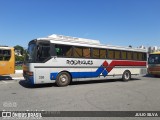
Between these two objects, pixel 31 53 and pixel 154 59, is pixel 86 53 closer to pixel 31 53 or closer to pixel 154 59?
pixel 31 53

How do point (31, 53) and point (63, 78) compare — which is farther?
point (63, 78)

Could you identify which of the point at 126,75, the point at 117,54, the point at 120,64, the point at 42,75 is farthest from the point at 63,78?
the point at 126,75

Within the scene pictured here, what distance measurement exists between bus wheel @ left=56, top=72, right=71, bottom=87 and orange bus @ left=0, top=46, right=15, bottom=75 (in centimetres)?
508

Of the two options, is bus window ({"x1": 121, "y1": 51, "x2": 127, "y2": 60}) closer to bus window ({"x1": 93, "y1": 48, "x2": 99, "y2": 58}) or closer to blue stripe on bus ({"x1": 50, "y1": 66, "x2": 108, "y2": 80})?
blue stripe on bus ({"x1": 50, "y1": 66, "x2": 108, "y2": 80})

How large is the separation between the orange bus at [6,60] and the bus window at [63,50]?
205 inches

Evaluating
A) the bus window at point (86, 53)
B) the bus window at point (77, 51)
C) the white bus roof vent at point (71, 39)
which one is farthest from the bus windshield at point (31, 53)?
the bus window at point (86, 53)

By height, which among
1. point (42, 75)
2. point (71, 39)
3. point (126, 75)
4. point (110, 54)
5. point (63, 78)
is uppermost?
point (71, 39)

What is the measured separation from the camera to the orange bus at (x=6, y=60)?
16797 mm

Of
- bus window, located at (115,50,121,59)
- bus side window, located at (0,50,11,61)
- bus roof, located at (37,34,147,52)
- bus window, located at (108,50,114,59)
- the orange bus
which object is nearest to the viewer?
bus roof, located at (37,34,147,52)

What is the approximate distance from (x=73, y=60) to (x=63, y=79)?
142 centimetres

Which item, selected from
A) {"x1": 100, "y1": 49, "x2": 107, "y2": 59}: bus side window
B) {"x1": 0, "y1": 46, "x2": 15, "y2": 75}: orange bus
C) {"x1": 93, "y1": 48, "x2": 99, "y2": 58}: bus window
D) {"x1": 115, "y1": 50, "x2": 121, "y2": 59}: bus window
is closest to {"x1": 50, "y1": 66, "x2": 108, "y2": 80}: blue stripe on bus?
{"x1": 100, "y1": 49, "x2": 107, "y2": 59}: bus side window

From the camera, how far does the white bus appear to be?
42.9 ft

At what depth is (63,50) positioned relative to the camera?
14.0m

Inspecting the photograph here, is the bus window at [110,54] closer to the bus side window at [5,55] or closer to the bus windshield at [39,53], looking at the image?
the bus windshield at [39,53]
